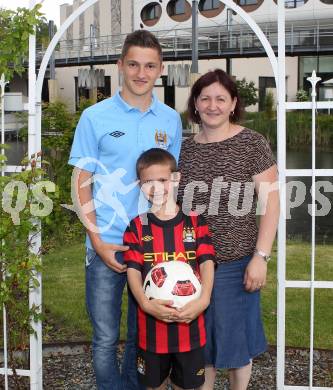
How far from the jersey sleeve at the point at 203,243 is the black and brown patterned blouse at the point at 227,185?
0.07 m

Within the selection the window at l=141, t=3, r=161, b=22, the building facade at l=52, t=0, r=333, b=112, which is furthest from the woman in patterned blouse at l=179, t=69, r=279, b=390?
the window at l=141, t=3, r=161, b=22

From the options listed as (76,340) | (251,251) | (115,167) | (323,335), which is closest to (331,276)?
(323,335)

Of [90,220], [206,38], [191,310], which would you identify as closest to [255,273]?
[191,310]

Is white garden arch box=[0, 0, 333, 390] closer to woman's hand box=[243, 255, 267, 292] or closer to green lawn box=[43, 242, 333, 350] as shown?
woman's hand box=[243, 255, 267, 292]

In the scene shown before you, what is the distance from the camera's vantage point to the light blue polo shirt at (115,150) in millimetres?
3084

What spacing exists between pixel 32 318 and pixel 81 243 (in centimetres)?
517

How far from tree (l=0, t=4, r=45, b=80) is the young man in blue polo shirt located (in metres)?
0.63

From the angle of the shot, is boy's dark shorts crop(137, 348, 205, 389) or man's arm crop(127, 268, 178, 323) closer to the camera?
man's arm crop(127, 268, 178, 323)

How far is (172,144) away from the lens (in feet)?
10.8

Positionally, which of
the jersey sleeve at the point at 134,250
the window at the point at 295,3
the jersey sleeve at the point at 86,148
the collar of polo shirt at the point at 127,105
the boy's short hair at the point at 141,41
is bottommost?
the jersey sleeve at the point at 134,250

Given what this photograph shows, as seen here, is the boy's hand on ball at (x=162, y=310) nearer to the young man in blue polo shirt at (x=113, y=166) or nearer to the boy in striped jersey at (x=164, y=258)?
the boy in striped jersey at (x=164, y=258)

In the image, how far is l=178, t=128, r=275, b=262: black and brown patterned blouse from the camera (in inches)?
122

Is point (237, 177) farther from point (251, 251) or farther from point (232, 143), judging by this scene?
point (251, 251)

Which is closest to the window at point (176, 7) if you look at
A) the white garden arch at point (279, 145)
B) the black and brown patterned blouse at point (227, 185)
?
A: the white garden arch at point (279, 145)
